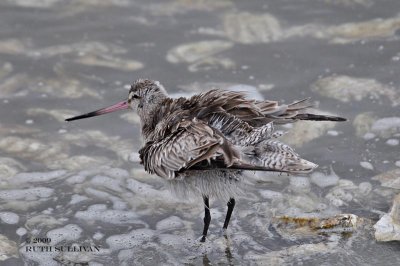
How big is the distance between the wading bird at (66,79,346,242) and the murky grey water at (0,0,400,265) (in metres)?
0.23

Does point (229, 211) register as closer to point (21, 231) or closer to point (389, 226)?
point (389, 226)

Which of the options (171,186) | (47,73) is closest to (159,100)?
(171,186)

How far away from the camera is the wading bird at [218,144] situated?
457cm

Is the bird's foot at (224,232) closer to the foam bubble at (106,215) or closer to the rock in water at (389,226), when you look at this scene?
the foam bubble at (106,215)

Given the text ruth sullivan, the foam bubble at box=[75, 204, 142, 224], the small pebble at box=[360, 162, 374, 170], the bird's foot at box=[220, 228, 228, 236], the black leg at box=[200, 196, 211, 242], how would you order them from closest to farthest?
the text ruth sullivan → the black leg at box=[200, 196, 211, 242] → the bird's foot at box=[220, 228, 228, 236] → the foam bubble at box=[75, 204, 142, 224] → the small pebble at box=[360, 162, 374, 170]

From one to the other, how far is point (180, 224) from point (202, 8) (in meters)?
4.23

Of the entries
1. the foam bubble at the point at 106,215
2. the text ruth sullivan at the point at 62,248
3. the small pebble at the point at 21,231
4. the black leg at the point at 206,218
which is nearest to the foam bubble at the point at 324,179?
the black leg at the point at 206,218

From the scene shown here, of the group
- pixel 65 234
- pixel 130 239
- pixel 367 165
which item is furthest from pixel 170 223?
pixel 367 165

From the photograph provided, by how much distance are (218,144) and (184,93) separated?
2.85 metres

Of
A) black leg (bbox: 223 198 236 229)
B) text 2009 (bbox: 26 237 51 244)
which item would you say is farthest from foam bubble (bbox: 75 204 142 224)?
black leg (bbox: 223 198 236 229)

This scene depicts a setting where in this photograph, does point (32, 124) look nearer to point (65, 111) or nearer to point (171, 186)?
point (65, 111)

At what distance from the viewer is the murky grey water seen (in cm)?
514

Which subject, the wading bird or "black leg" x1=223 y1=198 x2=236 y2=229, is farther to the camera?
"black leg" x1=223 y1=198 x2=236 y2=229

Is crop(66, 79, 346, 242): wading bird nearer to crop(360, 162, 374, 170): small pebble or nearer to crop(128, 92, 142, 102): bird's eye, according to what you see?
crop(128, 92, 142, 102): bird's eye
